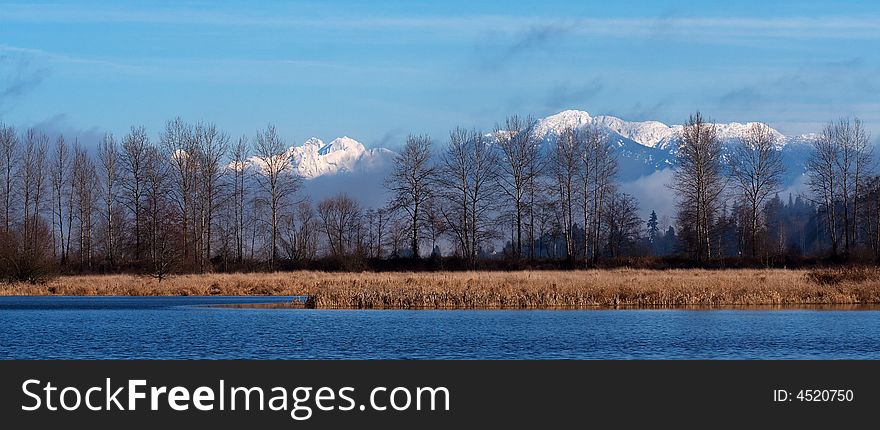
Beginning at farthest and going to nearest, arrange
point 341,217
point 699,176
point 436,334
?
point 341,217
point 699,176
point 436,334

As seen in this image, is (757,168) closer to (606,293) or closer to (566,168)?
(566,168)

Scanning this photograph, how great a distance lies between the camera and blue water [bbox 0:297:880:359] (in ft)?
84.9

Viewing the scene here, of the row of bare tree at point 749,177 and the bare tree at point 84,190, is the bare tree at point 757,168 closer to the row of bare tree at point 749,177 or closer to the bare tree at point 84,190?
the row of bare tree at point 749,177

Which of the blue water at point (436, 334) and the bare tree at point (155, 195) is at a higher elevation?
the bare tree at point (155, 195)

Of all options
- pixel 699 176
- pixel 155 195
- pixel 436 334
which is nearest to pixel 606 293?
pixel 436 334

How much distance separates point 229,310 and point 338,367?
789 inches

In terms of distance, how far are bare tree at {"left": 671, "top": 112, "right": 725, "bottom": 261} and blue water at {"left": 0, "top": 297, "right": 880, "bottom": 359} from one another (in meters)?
39.4

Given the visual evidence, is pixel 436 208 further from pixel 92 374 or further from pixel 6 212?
pixel 92 374

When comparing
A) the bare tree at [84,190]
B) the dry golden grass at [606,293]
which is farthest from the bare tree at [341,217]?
the dry golden grass at [606,293]

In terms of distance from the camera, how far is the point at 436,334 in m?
30.4

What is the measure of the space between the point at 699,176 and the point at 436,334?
50.9 metres

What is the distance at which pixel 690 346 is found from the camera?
89.4ft

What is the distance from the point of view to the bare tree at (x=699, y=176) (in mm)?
76938

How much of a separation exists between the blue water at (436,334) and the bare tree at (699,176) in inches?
1550
